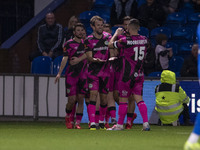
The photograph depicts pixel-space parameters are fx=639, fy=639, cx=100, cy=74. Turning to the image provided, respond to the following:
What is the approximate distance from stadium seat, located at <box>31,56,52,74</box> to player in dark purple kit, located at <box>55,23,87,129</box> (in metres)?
3.97

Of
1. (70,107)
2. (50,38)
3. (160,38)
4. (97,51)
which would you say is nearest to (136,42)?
(97,51)

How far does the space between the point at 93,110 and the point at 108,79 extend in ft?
2.11

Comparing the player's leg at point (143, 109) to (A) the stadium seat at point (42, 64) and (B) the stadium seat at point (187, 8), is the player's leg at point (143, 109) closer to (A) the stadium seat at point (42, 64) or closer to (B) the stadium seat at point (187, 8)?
(A) the stadium seat at point (42, 64)

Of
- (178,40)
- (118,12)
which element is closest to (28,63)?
(118,12)

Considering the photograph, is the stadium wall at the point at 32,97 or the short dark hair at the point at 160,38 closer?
the stadium wall at the point at 32,97

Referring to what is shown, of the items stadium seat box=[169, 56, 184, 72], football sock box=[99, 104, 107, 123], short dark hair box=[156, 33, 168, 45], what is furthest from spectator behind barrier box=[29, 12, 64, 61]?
football sock box=[99, 104, 107, 123]

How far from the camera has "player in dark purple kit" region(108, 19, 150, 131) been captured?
37.2ft

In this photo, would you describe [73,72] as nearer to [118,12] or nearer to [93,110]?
[93,110]

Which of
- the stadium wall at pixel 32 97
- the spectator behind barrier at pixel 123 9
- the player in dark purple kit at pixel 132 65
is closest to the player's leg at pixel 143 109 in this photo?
the player in dark purple kit at pixel 132 65

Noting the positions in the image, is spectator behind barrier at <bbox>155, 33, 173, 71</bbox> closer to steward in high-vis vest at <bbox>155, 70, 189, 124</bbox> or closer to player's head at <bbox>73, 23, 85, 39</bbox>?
steward in high-vis vest at <bbox>155, 70, 189, 124</bbox>

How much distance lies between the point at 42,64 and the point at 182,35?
3.98 meters

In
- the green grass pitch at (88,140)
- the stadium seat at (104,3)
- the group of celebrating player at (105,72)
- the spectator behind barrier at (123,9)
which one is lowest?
the green grass pitch at (88,140)

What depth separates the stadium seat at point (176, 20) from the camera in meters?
18.0

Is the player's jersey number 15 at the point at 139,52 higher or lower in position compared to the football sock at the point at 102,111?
higher
